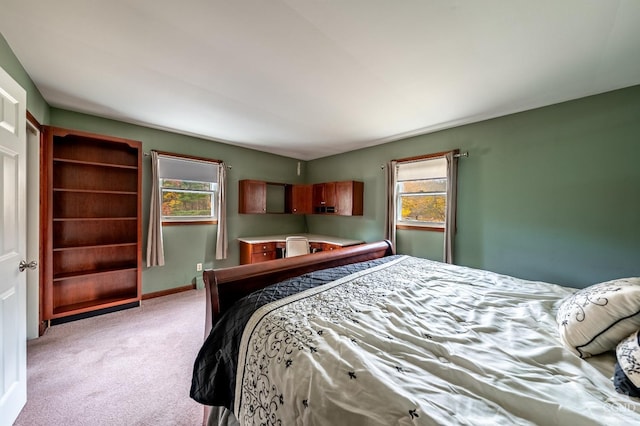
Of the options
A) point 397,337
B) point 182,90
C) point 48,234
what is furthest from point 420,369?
point 48,234

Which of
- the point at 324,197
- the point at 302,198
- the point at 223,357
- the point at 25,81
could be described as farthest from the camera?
the point at 302,198

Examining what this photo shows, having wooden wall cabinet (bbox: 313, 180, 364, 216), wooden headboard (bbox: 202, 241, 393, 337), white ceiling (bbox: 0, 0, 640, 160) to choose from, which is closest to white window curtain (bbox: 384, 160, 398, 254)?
wooden wall cabinet (bbox: 313, 180, 364, 216)

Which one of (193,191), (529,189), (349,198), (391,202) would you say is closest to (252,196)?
(193,191)

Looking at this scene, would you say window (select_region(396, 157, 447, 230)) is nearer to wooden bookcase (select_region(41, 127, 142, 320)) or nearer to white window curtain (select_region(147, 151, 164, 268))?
white window curtain (select_region(147, 151, 164, 268))

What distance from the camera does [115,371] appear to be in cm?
201

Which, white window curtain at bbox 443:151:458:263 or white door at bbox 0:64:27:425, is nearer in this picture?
white door at bbox 0:64:27:425

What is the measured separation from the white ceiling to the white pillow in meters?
1.67

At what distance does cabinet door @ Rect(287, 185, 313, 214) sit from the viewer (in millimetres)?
5141

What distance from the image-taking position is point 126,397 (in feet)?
5.73

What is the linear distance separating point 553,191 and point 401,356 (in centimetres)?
303

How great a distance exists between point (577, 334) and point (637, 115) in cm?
277

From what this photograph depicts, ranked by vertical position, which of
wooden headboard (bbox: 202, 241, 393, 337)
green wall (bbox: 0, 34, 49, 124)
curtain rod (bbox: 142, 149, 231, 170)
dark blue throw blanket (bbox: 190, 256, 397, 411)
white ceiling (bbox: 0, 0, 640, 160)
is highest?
white ceiling (bbox: 0, 0, 640, 160)

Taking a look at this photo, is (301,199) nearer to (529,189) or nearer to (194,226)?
(194,226)

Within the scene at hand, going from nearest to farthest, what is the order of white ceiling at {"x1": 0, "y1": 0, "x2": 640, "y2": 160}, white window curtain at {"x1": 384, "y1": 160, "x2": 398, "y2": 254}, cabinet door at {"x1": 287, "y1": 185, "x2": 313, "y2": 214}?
white ceiling at {"x1": 0, "y1": 0, "x2": 640, "y2": 160} → white window curtain at {"x1": 384, "y1": 160, "x2": 398, "y2": 254} → cabinet door at {"x1": 287, "y1": 185, "x2": 313, "y2": 214}
